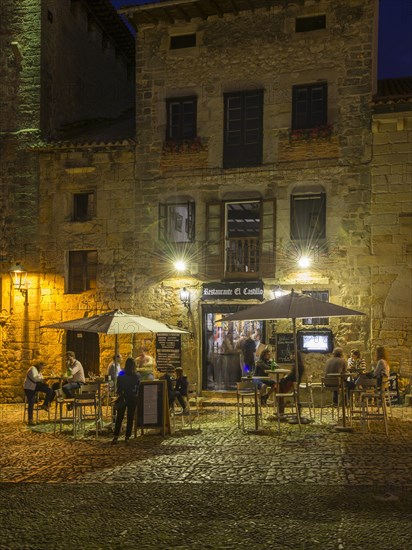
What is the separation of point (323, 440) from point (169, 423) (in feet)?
9.03

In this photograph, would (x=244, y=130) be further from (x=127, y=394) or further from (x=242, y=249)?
(x=127, y=394)

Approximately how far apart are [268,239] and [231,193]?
1.60 m

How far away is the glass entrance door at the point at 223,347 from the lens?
17938mm

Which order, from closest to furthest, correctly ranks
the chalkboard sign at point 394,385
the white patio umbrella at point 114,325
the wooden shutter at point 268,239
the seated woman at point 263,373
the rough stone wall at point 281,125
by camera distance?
the white patio umbrella at point 114,325 → the seated woman at point 263,373 → the chalkboard sign at point 394,385 → the rough stone wall at point 281,125 → the wooden shutter at point 268,239

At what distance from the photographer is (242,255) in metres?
17.8

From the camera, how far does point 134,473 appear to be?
906cm

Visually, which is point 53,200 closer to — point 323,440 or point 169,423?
point 169,423

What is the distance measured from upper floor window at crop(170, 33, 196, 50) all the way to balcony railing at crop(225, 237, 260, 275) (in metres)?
5.52

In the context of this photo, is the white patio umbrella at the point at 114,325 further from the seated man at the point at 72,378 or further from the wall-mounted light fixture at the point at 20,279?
the wall-mounted light fixture at the point at 20,279

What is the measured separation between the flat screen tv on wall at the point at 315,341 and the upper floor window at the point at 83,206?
6679mm

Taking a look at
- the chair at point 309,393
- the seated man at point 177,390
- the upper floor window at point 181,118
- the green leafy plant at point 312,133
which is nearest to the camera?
the seated man at point 177,390

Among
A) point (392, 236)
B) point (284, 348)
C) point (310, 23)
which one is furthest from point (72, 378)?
point (310, 23)

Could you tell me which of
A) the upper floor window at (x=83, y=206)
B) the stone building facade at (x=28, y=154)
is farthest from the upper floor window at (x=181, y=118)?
the upper floor window at (x=83, y=206)

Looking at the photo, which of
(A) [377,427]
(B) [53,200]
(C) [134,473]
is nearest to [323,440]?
(A) [377,427]
